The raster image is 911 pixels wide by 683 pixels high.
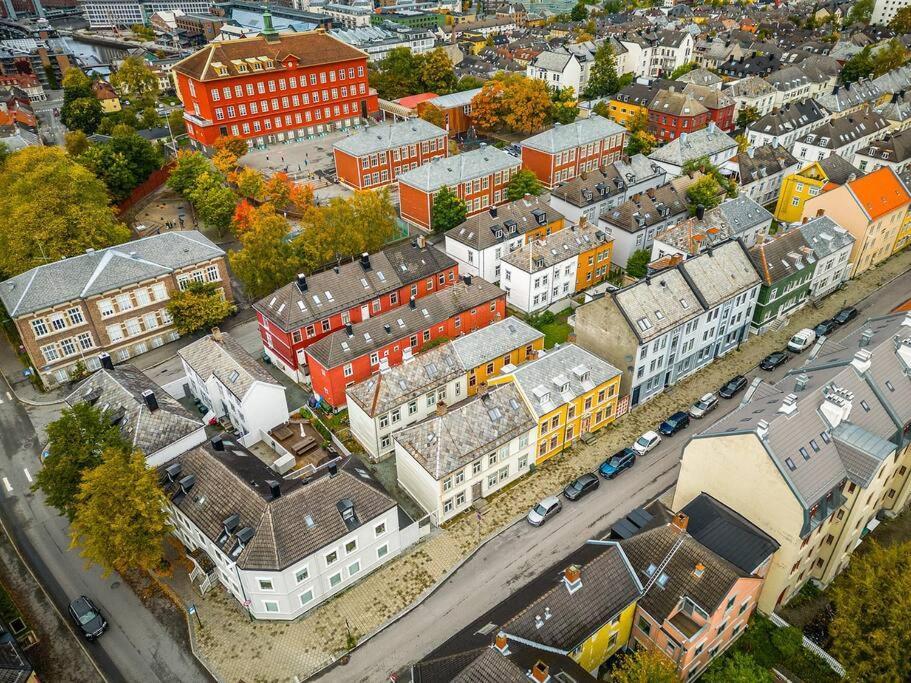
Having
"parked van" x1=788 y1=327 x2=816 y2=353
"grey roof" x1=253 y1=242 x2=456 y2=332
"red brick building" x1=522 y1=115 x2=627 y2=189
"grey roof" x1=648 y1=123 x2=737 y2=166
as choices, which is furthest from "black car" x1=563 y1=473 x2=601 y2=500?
"grey roof" x1=648 y1=123 x2=737 y2=166

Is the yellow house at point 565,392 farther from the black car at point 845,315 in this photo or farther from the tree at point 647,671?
A: the black car at point 845,315

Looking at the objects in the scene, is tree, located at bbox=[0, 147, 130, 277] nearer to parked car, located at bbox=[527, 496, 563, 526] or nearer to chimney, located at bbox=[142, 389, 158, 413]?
chimney, located at bbox=[142, 389, 158, 413]

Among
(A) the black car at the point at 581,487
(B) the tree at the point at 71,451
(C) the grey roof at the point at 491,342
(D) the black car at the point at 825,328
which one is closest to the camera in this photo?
(B) the tree at the point at 71,451

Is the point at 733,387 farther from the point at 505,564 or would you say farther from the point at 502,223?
the point at 502,223

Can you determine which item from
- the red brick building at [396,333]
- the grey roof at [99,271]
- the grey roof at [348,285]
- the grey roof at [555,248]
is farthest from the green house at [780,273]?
the grey roof at [99,271]

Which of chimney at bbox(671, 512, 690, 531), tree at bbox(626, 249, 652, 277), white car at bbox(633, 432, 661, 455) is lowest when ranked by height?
white car at bbox(633, 432, 661, 455)

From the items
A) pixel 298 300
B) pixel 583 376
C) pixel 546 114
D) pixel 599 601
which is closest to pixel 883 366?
pixel 583 376
